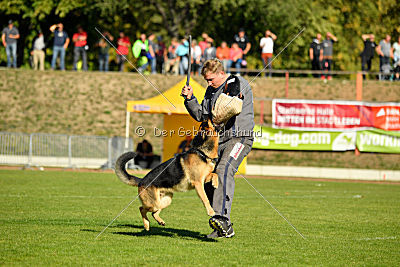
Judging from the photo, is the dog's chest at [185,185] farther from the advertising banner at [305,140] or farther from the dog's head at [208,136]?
the advertising banner at [305,140]

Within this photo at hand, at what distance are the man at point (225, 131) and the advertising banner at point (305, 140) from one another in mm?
18950

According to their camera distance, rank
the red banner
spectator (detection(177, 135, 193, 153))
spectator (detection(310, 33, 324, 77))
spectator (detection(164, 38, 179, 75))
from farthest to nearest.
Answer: spectator (detection(164, 38, 179, 75))
spectator (detection(310, 33, 324, 77))
the red banner
spectator (detection(177, 135, 193, 153))

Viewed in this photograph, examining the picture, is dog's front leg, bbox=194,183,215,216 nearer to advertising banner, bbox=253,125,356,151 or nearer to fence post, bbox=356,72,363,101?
advertising banner, bbox=253,125,356,151

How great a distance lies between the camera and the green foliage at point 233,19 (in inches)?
1329

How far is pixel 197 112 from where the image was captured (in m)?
8.30

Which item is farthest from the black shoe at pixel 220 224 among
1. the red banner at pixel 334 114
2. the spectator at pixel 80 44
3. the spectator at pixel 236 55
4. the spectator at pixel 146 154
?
the spectator at pixel 80 44

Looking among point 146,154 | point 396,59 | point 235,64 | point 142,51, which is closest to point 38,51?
point 142,51

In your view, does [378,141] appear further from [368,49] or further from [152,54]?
[152,54]

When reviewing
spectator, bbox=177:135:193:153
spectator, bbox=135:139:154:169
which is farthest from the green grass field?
spectator, bbox=135:139:154:169

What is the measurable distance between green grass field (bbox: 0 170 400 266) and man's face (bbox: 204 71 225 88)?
217cm

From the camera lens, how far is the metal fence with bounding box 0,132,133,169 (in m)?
24.6

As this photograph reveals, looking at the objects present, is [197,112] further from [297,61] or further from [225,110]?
[297,61]

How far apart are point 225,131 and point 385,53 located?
21972mm

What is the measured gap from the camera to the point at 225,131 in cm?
838
